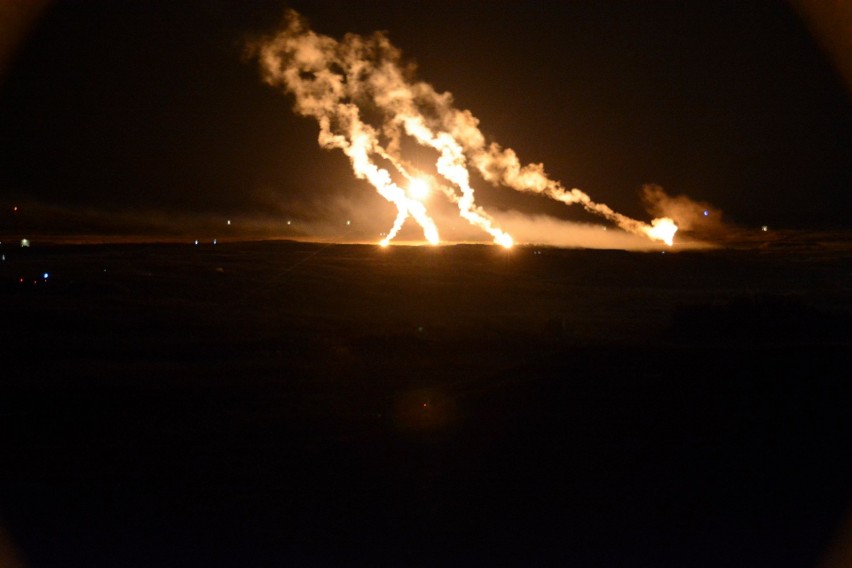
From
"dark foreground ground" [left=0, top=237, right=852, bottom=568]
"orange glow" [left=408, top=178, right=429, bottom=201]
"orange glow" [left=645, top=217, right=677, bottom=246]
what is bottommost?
"dark foreground ground" [left=0, top=237, right=852, bottom=568]

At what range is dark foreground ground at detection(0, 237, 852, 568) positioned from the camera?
8.15m

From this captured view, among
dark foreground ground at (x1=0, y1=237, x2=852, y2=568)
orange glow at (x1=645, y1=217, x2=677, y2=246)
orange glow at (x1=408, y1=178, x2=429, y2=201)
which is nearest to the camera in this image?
dark foreground ground at (x1=0, y1=237, x2=852, y2=568)

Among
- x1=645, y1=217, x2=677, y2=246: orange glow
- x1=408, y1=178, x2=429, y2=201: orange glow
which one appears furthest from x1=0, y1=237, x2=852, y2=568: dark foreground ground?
x1=645, y1=217, x2=677, y2=246: orange glow

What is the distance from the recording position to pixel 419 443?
438 inches

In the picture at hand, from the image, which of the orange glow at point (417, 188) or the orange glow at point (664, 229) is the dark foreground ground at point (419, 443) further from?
the orange glow at point (664, 229)

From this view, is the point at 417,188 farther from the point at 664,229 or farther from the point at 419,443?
the point at 419,443

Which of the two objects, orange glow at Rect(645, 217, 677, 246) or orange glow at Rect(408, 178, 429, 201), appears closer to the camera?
orange glow at Rect(408, 178, 429, 201)

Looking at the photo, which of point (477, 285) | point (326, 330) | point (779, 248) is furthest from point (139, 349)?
point (779, 248)

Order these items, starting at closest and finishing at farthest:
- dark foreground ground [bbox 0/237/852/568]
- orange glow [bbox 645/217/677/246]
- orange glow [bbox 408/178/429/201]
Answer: dark foreground ground [bbox 0/237/852/568], orange glow [bbox 408/178/429/201], orange glow [bbox 645/217/677/246]

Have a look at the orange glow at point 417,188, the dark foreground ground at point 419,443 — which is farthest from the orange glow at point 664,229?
the dark foreground ground at point 419,443

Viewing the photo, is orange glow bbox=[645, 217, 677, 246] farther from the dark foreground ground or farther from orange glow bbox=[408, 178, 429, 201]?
the dark foreground ground

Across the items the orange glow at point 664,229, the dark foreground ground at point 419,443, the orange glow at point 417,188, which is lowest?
→ the dark foreground ground at point 419,443

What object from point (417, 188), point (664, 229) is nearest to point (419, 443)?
point (417, 188)

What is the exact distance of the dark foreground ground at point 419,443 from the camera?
26.7 feet
